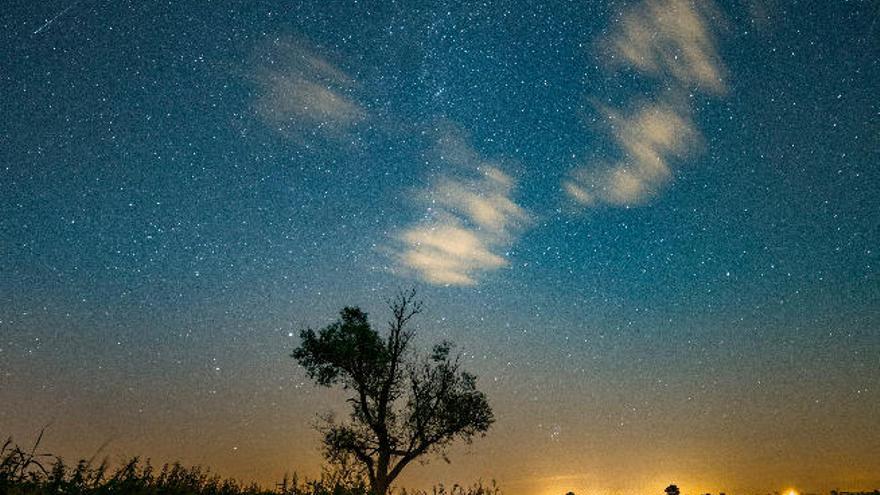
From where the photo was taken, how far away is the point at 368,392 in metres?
35.6

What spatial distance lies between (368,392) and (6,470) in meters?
29.4

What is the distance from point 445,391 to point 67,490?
30061mm

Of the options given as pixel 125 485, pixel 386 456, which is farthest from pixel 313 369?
pixel 125 485

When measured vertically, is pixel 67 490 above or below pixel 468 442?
below

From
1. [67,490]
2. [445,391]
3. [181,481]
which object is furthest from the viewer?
[445,391]

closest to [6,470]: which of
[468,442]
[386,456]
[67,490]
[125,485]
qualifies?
[67,490]

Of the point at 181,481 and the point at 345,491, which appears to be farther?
the point at 345,491

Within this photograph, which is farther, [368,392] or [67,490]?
[368,392]

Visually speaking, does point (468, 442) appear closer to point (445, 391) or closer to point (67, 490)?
point (445, 391)

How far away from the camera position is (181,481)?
33.5 feet

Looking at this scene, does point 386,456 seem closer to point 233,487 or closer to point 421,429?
point 421,429

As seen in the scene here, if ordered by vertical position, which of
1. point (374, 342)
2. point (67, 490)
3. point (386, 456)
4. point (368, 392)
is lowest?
point (67, 490)

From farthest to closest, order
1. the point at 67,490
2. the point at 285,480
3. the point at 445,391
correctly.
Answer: the point at 445,391 < the point at 285,480 < the point at 67,490

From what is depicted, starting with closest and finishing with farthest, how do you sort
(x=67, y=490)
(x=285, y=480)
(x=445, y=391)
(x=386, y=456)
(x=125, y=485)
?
(x=67, y=490)
(x=125, y=485)
(x=285, y=480)
(x=386, y=456)
(x=445, y=391)
